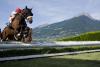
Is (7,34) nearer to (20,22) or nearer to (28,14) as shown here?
(20,22)

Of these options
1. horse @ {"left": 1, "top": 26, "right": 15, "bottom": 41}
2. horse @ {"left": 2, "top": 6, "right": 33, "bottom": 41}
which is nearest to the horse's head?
horse @ {"left": 2, "top": 6, "right": 33, "bottom": 41}

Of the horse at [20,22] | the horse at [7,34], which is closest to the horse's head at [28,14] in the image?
the horse at [20,22]

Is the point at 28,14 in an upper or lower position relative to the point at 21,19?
upper

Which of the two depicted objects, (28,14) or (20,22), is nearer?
(28,14)

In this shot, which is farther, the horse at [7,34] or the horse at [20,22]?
the horse at [7,34]

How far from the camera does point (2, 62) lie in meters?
12.6

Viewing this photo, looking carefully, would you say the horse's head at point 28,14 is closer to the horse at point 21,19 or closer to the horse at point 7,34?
the horse at point 21,19

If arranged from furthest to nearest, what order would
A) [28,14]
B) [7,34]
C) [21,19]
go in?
[7,34]
[21,19]
[28,14]

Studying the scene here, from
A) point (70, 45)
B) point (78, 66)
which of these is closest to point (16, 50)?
point (78, 66)

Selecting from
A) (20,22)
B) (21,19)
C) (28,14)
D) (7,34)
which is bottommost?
(7,34)

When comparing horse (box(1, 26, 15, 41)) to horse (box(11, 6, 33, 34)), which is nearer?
horse (box(11, 6, 33, 34))

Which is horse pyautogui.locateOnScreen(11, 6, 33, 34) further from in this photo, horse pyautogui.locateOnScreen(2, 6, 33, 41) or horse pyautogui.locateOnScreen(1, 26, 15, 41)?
horse pyautogui.locateOnScreen(1, 26, 15, 41)

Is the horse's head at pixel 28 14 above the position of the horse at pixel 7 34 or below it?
above

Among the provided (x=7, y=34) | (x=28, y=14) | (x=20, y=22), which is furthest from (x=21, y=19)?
(x=7, y=34)
